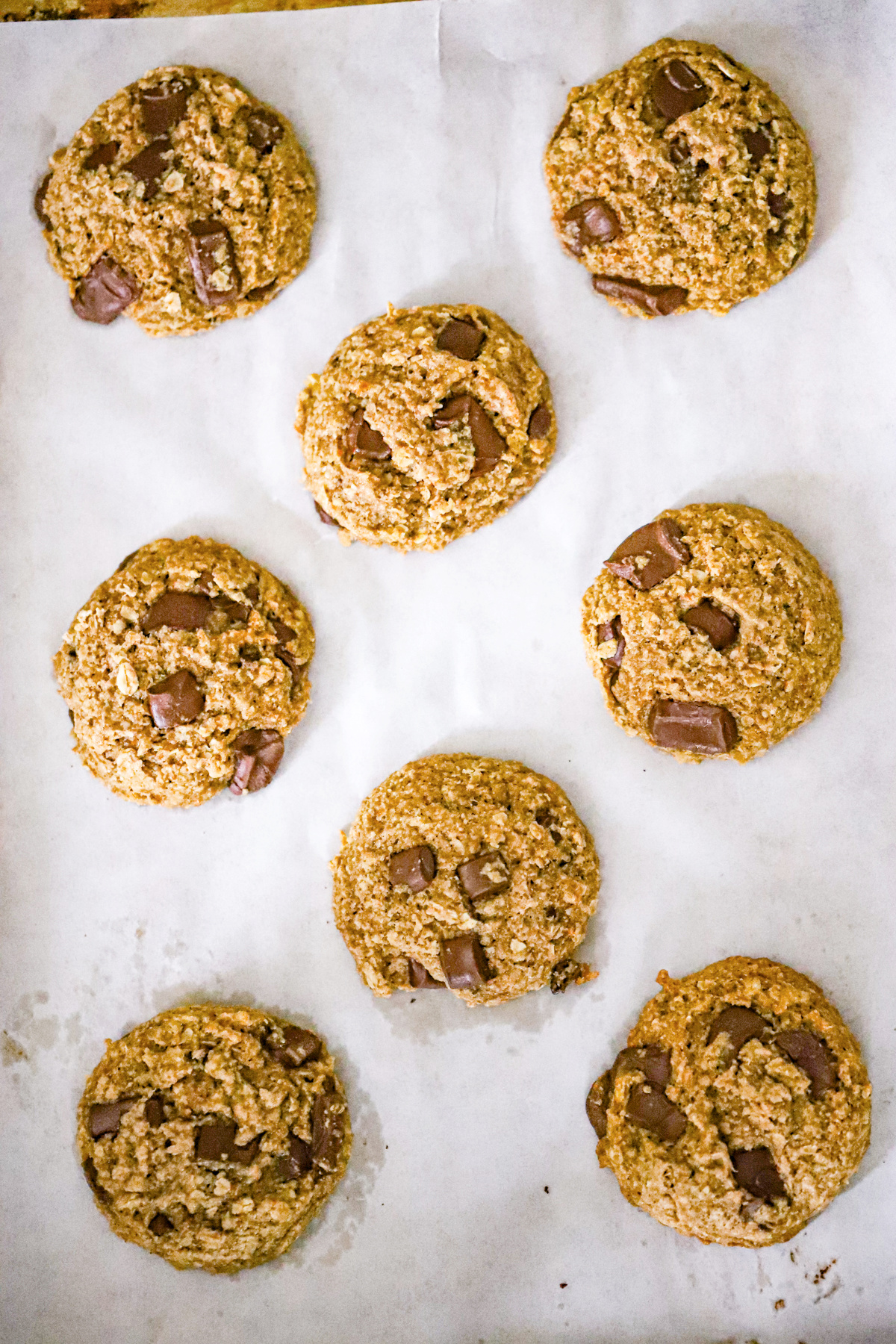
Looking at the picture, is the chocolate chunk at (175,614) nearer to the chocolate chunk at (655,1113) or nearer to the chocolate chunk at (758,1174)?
the chocolate chunk at (655,1113)

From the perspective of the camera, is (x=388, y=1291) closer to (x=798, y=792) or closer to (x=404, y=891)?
(x=404, y=891)

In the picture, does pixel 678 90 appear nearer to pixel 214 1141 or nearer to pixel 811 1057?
pixel 811 1057

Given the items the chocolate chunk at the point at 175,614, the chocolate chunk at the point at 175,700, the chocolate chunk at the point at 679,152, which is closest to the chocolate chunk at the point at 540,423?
the chocolate chunk at the point at 679,152

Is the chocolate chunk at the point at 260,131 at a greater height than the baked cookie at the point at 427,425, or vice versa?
the chocolate chunk at the point at 260,131

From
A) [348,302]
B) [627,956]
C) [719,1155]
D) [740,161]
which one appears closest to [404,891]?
[627,956]

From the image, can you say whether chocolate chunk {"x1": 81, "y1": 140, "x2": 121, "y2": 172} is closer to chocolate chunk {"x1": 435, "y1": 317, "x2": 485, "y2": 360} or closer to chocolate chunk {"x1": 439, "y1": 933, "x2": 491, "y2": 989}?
chocolate chunk {"x1": 435, "y1": 317, "x2": 485, "y2": 360}

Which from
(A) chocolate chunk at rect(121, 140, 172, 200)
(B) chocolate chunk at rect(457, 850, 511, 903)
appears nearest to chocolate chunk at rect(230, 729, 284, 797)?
(B) chocolate chunk at rect(457, 850, 511, 903)

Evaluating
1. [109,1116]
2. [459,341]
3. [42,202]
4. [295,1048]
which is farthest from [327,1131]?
[42,202]
